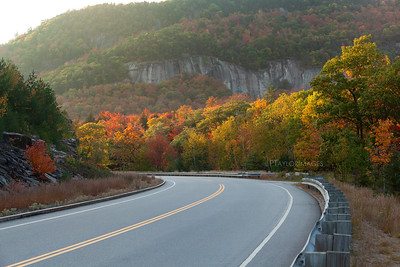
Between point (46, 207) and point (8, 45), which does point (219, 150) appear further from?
point (8, 45)

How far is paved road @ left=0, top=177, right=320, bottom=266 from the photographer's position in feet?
21.6

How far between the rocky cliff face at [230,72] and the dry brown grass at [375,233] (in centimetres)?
16513

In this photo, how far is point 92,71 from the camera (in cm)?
16588

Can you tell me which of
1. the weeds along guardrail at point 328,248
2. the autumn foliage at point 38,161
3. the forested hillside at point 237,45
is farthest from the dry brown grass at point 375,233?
the forested hillside at point 237,45

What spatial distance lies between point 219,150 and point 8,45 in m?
161

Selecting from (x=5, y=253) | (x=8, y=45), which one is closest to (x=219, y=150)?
(x=5, y=253)

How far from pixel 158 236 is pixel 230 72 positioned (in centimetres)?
17576

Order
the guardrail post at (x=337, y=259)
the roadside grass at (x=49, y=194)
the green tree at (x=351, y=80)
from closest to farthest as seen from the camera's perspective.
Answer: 1. the guardrail post at (x=337, y=259)
2. the roadside grass at (x=49, y=194)
3. the green tree at (x=351, y=80)

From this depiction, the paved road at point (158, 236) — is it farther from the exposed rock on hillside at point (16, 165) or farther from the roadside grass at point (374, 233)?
the exposed rock on hillside at point (16, 165)

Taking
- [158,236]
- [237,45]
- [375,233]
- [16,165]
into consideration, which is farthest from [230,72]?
[158,236]

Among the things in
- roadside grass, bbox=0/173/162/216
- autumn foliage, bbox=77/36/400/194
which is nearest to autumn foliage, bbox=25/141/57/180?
roadside grass, bbox=0/173/162/216

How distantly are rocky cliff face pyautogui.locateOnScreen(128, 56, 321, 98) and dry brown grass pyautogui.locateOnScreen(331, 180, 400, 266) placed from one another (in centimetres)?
16513

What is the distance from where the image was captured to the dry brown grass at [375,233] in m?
6.54

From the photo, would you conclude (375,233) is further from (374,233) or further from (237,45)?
(237,45)
